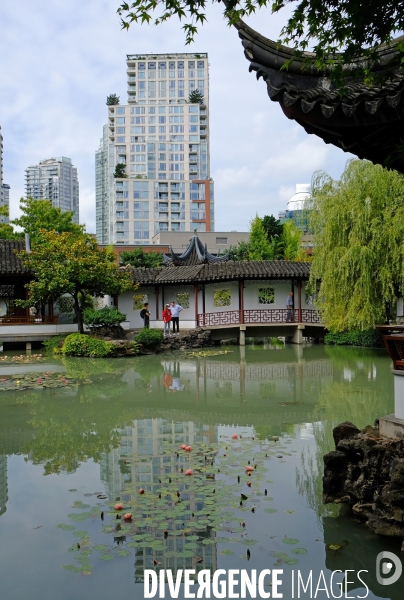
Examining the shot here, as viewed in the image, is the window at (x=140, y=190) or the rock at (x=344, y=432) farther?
the window at (x=140, y=190)

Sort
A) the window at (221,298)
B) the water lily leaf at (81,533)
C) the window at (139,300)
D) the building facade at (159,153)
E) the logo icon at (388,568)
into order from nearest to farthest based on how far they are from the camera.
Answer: the logo icon at (388,568), the water lily leaf at (81,533), the window at (221,298), the window at (139,300), the building facade at (159,153)

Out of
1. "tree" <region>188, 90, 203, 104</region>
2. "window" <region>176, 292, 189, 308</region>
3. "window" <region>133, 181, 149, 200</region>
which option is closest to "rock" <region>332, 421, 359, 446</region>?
"window" <region>176, 292, 189, 308</region>

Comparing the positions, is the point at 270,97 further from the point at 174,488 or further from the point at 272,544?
the point at 174,488

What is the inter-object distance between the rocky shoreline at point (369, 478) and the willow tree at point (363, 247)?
1108cm

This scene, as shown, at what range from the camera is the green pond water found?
12.4 ft

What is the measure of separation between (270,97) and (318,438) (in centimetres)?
480

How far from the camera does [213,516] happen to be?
447cm

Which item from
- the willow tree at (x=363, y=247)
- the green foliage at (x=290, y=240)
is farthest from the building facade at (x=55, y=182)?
the willow tree at (x=363, y=247)

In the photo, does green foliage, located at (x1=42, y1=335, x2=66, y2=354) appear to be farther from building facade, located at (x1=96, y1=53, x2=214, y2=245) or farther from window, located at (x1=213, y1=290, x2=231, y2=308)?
building facade, located at (x1=96, y1=53, x2=214, y2=245)

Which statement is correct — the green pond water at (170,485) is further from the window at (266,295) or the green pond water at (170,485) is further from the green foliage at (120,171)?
the green foliage at (120,171)

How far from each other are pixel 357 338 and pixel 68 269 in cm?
1015

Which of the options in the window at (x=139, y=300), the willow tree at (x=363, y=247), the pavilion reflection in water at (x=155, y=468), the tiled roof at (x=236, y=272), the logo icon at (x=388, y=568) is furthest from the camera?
the window at (x=139, y=300)

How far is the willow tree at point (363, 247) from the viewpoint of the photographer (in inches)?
610

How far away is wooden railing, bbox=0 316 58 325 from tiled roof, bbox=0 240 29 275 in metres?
Answer: 1.69
